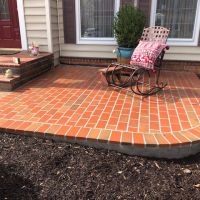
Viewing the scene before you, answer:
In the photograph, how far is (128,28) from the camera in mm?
4383

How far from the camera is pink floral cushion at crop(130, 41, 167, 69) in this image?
3537mm

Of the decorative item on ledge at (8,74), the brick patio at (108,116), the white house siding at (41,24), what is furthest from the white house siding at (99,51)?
the decorative item on ledge at (8,74)

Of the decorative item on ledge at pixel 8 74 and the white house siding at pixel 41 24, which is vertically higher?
the white house siding at pixel 41 24

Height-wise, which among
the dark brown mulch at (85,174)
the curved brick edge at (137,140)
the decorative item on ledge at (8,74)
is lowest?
Result: the dark brown mulch at (85,174)

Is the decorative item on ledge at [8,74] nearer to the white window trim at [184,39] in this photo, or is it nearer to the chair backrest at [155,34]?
the chair backrest at [155,34]

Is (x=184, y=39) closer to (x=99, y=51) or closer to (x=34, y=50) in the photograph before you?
(x=99, y=51)

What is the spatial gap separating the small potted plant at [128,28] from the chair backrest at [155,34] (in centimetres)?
20

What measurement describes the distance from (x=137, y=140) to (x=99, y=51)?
10.7 feet

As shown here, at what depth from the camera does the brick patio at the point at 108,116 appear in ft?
7.79

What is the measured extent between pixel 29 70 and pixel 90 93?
131 cm

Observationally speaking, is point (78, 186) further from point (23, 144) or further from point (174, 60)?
point (174, 60)

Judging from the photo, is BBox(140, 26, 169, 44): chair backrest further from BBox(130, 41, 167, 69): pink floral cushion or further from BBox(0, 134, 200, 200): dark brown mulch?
BBox(0, 134, 200, 200): dark brown mulch

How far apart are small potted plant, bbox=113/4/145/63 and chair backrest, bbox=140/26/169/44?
0.64 feet

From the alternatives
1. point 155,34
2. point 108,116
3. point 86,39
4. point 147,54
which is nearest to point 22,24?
point 86,39
